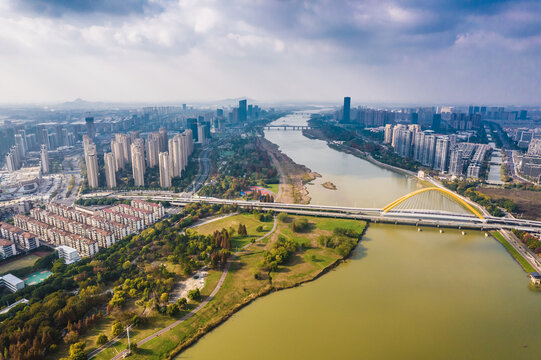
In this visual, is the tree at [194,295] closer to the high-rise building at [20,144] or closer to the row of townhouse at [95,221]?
the row of townhouse at [95,221]

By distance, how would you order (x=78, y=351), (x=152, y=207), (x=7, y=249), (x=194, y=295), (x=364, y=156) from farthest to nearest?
(x=364, y=156) < (x=152, y=207) < (x=7, y=249) < (x=194, y=295) < (x=78, y=351)

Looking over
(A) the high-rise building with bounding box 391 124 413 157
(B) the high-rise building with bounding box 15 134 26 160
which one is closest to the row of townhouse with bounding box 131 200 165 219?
(B) the high-rise building with bounding box 15 134 26 160

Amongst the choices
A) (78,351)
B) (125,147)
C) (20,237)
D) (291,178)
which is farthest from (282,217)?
(125,147)

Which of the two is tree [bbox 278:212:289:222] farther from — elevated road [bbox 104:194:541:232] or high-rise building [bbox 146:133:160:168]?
high-rise building [bbox 146:133:160:168]

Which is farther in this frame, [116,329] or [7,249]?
[7,249]

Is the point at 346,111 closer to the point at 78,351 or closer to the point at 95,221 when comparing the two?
the point at 95,221

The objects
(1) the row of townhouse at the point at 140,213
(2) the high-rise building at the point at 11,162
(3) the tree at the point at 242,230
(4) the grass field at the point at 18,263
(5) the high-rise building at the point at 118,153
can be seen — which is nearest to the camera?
(4) the grass field at the point at 18,263

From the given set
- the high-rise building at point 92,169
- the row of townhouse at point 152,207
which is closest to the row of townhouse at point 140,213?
the row of townhouse at point 152,207
